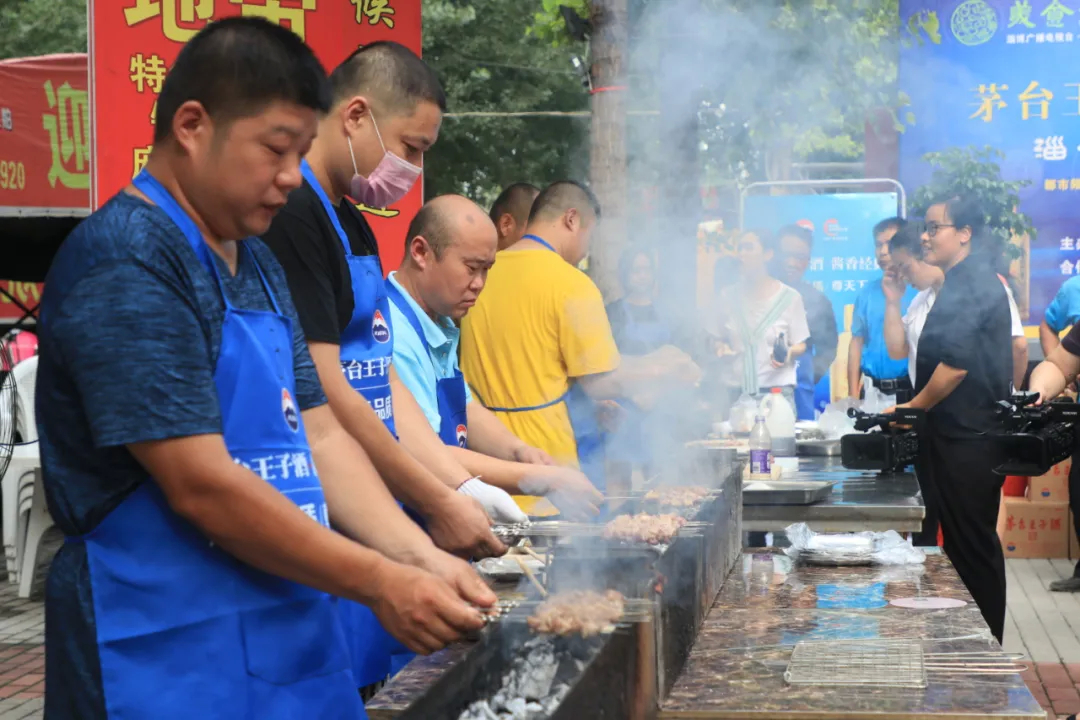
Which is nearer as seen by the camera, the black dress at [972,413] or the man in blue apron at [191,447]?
the man in blue apron at [191,447]

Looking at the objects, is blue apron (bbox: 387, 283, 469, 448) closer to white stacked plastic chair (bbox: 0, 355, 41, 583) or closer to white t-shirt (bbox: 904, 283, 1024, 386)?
white t-shirt (bbox: 904, 283, 1024, 386)

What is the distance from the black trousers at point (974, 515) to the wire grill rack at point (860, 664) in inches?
136

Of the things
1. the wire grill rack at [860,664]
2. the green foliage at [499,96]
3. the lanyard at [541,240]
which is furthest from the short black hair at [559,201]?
the green foliage at [499,96]

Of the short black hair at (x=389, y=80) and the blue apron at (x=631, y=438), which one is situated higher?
the short black hair at (x=389, y=80)

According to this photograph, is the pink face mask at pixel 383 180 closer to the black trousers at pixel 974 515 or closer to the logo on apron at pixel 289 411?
the logo on apron at pixel 289 411

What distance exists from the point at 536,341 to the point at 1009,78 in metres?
5.12

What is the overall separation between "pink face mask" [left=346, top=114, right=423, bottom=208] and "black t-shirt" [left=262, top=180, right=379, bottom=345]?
0.29 m

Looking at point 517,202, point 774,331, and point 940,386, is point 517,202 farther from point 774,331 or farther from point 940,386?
point 774,331

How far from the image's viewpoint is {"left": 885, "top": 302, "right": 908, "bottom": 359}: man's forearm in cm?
805

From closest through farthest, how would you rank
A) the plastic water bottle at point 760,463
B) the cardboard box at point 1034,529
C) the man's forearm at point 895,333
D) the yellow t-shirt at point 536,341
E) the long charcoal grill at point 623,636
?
the long charcoal grill at point 623,636, the yellow t-shirt at point 536,341, the plastic water bottle at point 760,463, the man's forearm at point 895,333, the cardboard box at point 1034,529

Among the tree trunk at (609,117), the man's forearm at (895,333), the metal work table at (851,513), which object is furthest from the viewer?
the man's forearm at (895,333)

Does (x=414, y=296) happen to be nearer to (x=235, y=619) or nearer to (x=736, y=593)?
(x=736, y=593)

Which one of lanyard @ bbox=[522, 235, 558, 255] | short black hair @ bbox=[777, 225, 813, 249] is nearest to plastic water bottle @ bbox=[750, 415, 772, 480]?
lanyard @ bbox=[522, 235, 558, 255]

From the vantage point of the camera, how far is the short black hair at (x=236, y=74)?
1.73 meters
